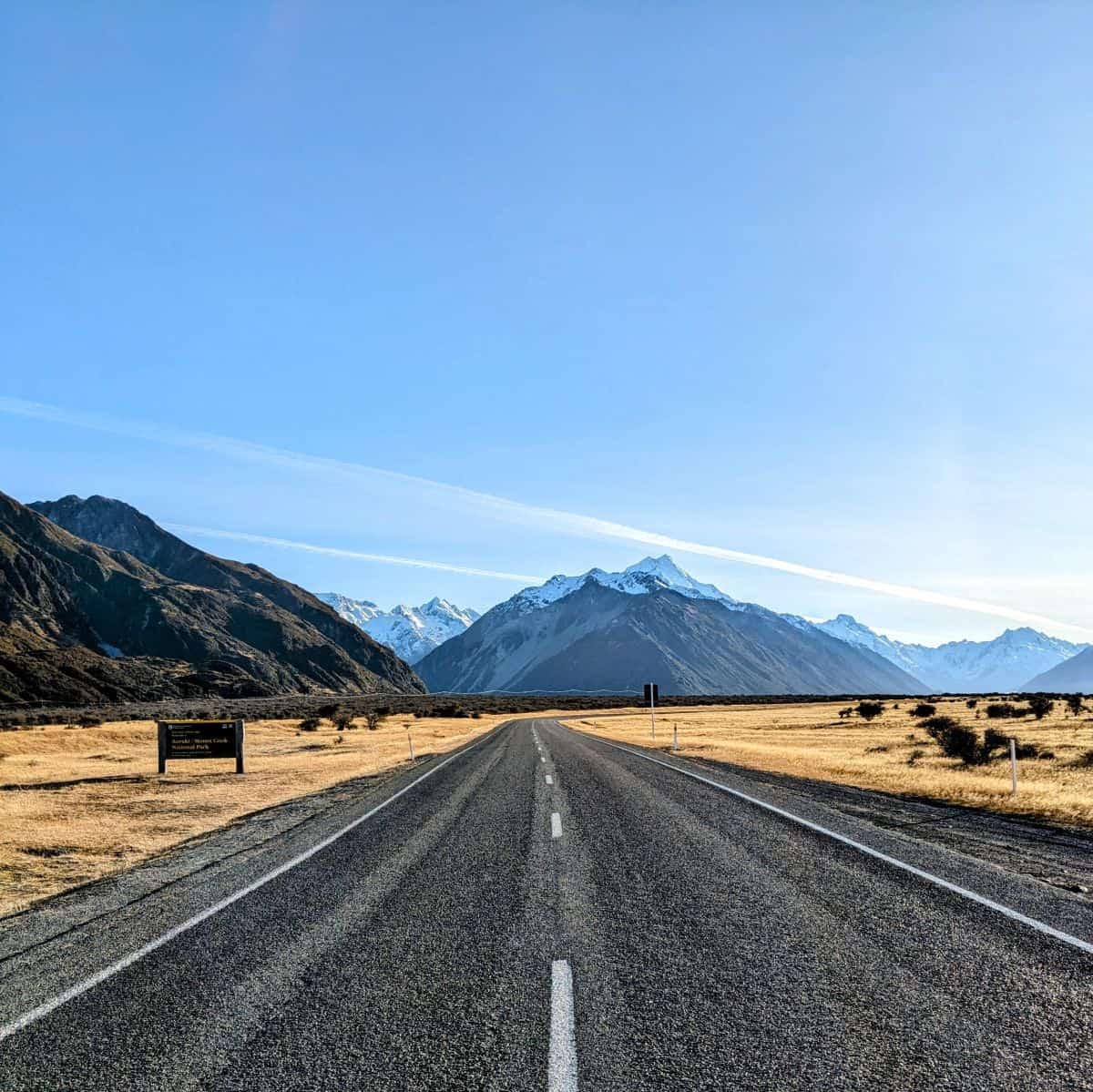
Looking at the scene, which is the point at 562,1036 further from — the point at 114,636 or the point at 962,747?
the point at 114,636

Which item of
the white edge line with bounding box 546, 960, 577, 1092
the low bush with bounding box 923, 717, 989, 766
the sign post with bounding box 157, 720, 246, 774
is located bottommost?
the low bush with bounding box 923, 717, 989, 766

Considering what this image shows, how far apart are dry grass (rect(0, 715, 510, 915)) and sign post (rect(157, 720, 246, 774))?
0.63 metres

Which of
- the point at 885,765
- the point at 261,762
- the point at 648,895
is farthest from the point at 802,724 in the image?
the point at 648,895

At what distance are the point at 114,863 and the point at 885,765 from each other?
74.7 feet

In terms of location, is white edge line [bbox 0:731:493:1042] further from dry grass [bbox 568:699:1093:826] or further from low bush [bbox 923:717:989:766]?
low bush [bbox 923:717:989:766]

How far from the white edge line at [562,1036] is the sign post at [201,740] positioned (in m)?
22.5

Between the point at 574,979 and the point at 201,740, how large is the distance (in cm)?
2332

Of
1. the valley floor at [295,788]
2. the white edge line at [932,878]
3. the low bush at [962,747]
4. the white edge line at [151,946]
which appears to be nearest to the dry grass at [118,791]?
the valley floor at [295,788]

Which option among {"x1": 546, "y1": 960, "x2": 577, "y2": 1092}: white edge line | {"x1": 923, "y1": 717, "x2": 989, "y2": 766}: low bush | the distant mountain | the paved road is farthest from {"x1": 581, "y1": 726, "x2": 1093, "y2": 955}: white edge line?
the distant mountain

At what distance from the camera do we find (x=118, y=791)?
2067 cm

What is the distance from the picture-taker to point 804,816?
43.9ft

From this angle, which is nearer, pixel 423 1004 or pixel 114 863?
pixel 423 1004

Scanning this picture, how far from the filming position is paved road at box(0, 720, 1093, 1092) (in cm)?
462

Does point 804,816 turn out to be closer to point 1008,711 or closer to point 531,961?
point 531,961
